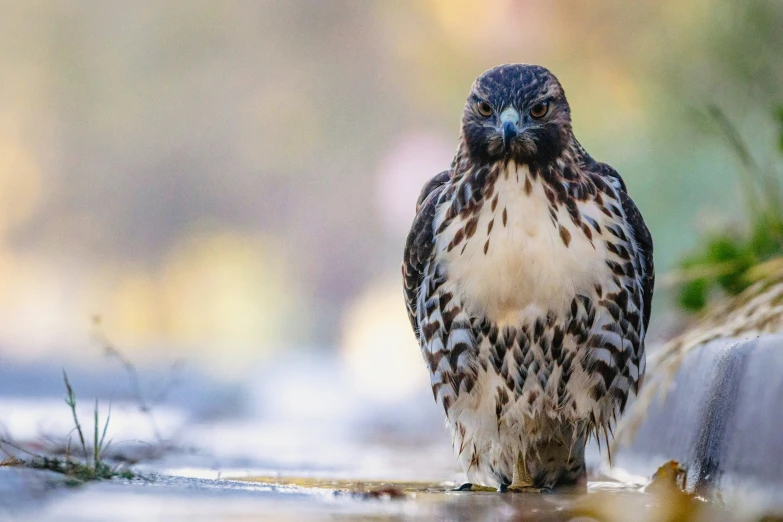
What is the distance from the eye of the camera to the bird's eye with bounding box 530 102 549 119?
10.5 feet

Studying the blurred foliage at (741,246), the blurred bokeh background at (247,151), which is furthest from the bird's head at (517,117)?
the blurred bokeh background at (247,151)

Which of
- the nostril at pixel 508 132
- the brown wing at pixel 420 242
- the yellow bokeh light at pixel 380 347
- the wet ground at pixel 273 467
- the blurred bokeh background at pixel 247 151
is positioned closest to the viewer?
the wet ground at pixel 273 467

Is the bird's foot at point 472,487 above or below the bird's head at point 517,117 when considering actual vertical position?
below

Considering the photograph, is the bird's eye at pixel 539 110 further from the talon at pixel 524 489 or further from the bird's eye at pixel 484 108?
the talon at pixel 524 489

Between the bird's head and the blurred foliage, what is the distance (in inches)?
43.6

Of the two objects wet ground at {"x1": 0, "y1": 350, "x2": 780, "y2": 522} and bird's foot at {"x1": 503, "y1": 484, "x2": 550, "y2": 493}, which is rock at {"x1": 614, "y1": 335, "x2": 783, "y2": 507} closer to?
wet ground at {"x1": 0, "y1": 350, "x2": 780, "y2": 522}

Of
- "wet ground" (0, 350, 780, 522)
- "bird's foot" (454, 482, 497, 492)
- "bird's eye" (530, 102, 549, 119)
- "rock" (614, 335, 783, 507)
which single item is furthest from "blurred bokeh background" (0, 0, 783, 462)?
"bird's eye" (530, 102, 549, 119)

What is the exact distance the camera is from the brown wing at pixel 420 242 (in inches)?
131

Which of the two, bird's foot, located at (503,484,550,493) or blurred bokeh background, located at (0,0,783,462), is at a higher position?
blurred bokeh background, located at (0,0,783,462)

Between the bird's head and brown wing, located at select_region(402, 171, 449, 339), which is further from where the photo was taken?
brown wing, located at select_region(402, 171, 449, 339)

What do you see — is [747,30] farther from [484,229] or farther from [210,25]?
[210,25]

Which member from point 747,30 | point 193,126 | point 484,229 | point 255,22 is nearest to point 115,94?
point 193,126

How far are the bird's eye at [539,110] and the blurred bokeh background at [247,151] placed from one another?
16.2ft

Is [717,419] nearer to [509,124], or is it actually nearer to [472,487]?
[472,487]
